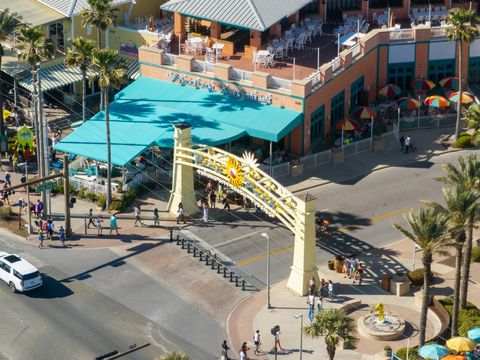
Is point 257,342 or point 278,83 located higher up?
point 278,83

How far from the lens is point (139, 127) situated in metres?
87.7

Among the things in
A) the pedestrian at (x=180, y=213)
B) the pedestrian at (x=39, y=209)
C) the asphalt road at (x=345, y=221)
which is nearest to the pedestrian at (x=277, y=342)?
the asphalt road at (x=345, y=221)

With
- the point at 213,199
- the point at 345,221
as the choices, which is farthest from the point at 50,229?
the point at 345,221

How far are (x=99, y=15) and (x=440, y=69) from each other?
95.4 ft

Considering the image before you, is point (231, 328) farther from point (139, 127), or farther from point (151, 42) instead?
point (151, 42)

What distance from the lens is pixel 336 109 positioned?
9362 centimetres

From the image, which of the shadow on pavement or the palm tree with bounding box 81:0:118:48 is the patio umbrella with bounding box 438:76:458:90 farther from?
the shadow on pavement

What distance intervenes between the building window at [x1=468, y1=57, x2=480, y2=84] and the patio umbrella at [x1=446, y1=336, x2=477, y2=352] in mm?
42847

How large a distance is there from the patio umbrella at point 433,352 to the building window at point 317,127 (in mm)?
30812

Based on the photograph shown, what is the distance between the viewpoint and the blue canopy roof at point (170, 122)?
85.5 metres

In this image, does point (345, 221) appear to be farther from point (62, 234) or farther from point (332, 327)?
point (332, 327)

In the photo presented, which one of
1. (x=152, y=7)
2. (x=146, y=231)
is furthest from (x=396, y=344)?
(x=152, y=7)

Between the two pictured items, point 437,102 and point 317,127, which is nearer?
point 317,127

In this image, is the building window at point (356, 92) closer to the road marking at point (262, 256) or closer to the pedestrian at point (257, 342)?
the road marking at point (262, 256)
